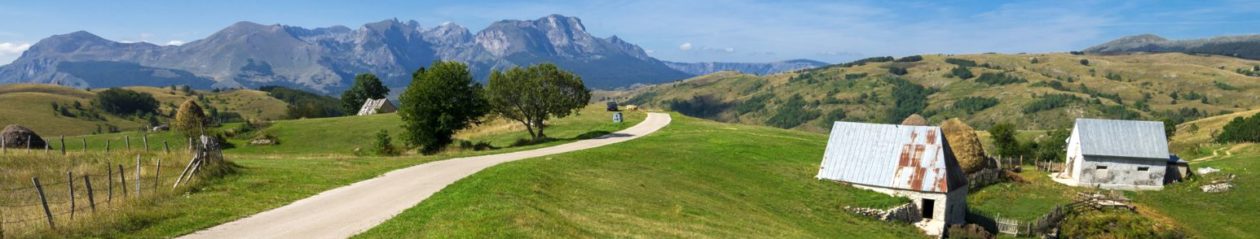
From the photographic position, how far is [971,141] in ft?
177

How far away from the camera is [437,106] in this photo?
207 feet

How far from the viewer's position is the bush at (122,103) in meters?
169

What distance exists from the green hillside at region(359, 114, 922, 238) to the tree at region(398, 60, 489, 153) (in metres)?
21.0

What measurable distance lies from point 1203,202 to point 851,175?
2726 centimetres

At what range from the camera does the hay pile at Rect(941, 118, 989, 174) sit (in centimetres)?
5266

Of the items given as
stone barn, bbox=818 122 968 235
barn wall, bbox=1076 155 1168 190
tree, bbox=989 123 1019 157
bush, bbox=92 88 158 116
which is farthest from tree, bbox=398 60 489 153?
bush, bbox=92 88 158 116

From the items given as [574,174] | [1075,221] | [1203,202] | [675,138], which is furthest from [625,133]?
[1203,202]

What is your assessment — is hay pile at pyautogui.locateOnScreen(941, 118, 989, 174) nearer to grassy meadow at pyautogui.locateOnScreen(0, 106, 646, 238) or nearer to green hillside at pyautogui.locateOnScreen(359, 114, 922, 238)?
green hillside at pyautogui.locateOnScreen(359, 114, 922, 238)

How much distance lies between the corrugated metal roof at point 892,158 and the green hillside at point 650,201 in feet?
4.89

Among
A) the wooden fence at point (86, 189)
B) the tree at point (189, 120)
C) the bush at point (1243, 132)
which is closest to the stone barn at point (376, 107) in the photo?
the tree at point (189, 120)

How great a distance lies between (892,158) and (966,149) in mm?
15354

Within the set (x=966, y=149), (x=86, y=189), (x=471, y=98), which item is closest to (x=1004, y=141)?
Answer: (x=966, y=149)

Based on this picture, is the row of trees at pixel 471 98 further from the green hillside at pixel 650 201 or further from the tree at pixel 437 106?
the green hillside at pixel 650 201

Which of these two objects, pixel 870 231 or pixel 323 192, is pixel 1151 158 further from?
pixel 323 192
